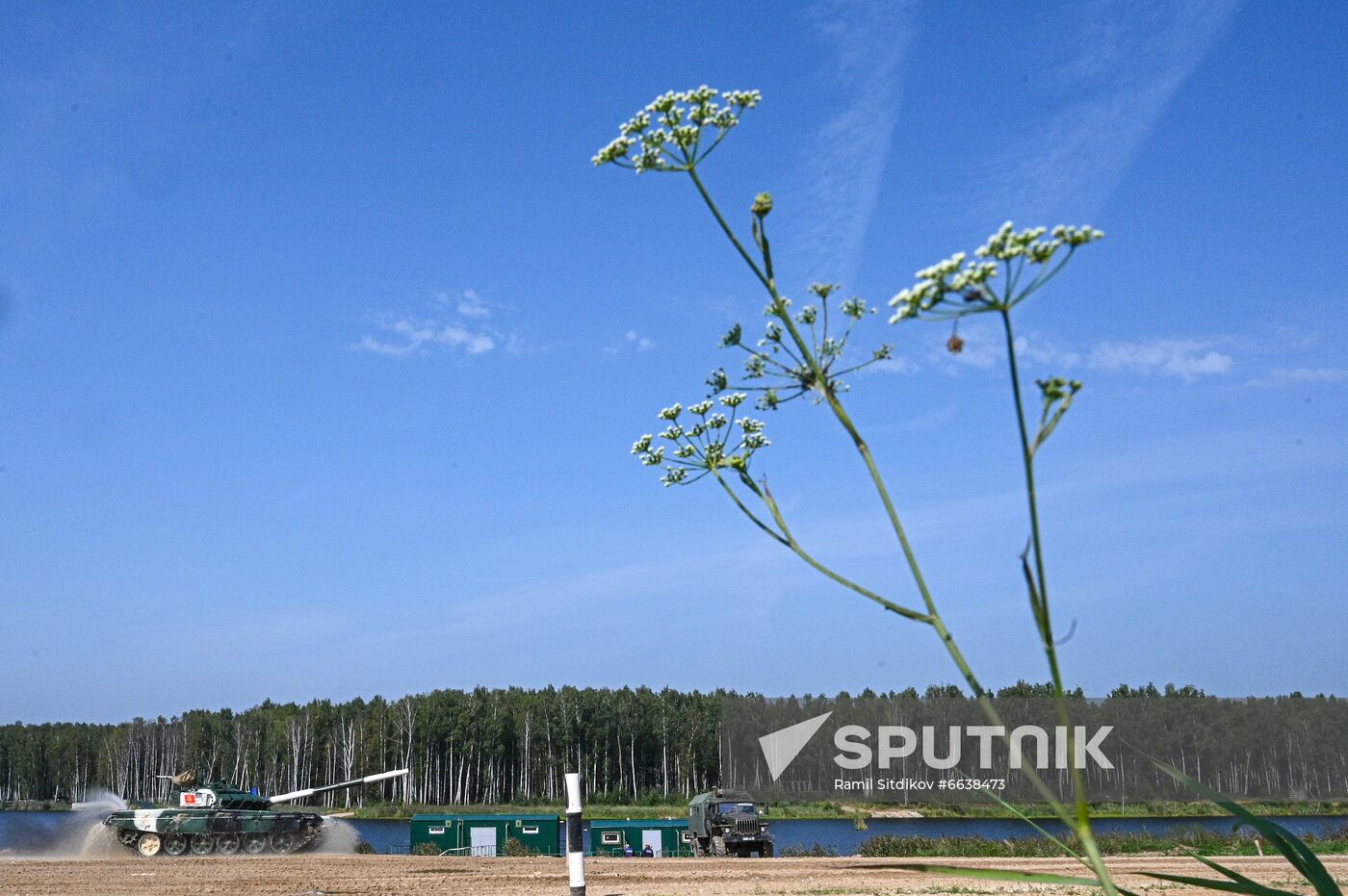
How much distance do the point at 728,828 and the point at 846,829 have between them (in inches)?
1218

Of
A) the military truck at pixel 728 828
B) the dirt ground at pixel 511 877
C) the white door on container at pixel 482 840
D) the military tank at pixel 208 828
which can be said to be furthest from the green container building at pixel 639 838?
the military tank at pixel 208 828

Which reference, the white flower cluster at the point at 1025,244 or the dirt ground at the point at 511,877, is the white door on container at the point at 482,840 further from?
the white flower cluster at the point at 1025,244

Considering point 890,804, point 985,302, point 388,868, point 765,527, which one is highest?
point 985,302

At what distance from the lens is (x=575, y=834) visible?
904cm

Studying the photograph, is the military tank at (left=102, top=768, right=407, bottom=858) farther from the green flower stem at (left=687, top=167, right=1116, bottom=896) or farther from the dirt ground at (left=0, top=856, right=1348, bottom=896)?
the green flower stem at (left=687, top=167, right=1116, bottom=896)

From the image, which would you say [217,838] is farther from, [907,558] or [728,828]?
[907,558]

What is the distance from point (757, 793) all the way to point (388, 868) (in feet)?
175

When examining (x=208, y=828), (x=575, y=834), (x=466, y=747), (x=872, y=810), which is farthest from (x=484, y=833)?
(x=466, y=747)

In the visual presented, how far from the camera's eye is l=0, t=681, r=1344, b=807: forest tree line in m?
95.6

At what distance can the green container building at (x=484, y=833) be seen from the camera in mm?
30625

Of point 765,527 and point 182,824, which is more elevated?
point 765,527

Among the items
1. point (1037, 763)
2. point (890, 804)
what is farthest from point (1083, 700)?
point (890, 804)

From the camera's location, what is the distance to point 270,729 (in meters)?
104

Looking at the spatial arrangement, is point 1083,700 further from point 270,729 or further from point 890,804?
point 270,729
